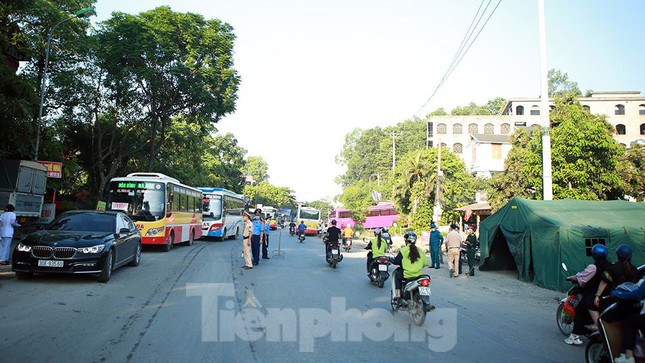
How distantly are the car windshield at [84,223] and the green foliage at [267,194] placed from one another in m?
78.3

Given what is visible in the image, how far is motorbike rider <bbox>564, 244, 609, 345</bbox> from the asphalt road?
11.4 inches

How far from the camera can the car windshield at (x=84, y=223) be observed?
36.2 ft

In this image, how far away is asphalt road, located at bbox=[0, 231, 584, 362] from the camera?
5605 mm

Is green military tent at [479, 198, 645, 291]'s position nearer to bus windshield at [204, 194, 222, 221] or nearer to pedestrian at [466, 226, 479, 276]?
pedestrian at [466, 226, 479, 276]

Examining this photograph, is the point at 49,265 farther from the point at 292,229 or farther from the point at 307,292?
the point at 292,229

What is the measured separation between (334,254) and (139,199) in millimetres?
8790

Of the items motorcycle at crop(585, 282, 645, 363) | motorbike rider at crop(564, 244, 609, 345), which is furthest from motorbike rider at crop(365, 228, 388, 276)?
motorcycle at crop(585, 282, 645, 363)

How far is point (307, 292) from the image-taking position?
398 inches

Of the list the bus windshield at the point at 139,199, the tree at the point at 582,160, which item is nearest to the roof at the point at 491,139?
the tree at the point at 582,160

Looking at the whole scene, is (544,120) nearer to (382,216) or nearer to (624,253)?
(624,253)

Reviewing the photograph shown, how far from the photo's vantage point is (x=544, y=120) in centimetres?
1612

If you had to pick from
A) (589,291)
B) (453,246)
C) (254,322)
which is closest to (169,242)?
(453,246)

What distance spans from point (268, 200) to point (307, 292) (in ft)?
288

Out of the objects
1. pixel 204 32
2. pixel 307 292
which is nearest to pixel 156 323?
pixel 307 292
